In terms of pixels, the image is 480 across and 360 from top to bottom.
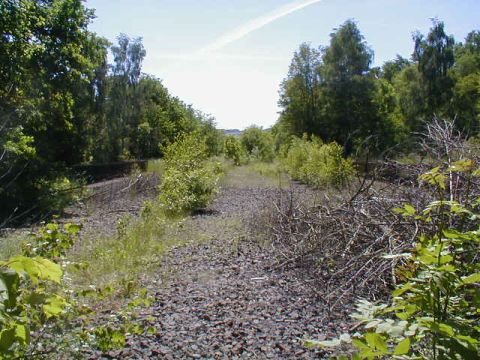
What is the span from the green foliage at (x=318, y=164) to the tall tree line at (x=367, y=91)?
4719 mm

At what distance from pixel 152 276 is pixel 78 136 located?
22718 mm

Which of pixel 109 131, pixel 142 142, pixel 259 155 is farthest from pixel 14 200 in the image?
pixel 259 155

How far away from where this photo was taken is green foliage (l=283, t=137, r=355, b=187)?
1761 cm

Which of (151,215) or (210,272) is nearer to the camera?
(210,272)

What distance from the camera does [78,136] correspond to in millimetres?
27266

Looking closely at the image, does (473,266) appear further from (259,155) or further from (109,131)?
(259,155)

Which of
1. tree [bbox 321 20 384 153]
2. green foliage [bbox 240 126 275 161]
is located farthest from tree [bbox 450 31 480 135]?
green foliage [bbox 240 126 275 161]

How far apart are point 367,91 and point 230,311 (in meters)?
36.0

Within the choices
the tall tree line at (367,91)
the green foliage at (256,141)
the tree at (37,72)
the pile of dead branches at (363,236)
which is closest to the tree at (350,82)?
the tall tree line at (367,91)

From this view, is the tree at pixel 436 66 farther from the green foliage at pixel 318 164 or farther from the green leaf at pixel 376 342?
the green leaf at pixel 376 342

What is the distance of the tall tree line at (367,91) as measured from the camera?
35625 mm

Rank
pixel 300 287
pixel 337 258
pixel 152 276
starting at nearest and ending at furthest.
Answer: pixel 300 287, pixel 337 258, pixel 152 276

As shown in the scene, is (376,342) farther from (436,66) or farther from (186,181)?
(436,66)

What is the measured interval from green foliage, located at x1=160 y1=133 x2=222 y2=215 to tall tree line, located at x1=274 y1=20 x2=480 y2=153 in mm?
17177
